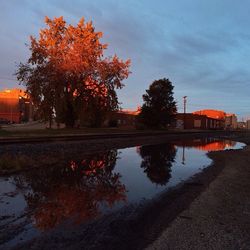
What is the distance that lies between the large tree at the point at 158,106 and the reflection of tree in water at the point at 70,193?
56.5 m

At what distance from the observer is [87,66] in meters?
49.3

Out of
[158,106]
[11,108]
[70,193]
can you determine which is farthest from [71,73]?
[11,108]

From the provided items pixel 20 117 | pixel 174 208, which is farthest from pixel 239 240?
pixel 20 117

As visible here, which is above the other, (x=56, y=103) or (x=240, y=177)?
(x=56, y=103)

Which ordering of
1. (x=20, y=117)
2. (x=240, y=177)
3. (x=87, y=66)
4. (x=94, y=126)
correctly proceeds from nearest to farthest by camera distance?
1. (x=240, y=177)
2. (x=87, y=66)
3. (x=94, y=126)
4. (x=20, y=117)

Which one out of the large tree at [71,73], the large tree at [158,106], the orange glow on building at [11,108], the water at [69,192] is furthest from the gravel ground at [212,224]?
the orange glow on building at [11,108]

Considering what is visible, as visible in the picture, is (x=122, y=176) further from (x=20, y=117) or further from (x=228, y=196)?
(x=20, y=117)

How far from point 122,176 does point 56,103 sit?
34635 millimetres

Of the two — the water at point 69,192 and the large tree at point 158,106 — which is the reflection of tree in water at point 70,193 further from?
the large tree at point 158,106

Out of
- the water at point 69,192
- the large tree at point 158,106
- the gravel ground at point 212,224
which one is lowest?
the water at point 69,192

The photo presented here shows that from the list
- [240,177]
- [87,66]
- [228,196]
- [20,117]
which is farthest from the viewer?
[20,117]

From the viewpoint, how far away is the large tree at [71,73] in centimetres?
4956

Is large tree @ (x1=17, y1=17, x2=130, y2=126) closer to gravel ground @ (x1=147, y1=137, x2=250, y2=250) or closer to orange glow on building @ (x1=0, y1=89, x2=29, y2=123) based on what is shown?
gravel ground @ (x1=147, y1=137, x2=250, y2=250)

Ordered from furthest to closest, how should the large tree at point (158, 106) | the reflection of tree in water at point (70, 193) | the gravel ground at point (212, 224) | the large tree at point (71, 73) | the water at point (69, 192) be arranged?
the large tree at point (158, 106) → the large tree at point (71, 73) → the reflection of tree in water at point (70, 193) → the water at point (69, 192) → the gravel ground at point (212, 224)
